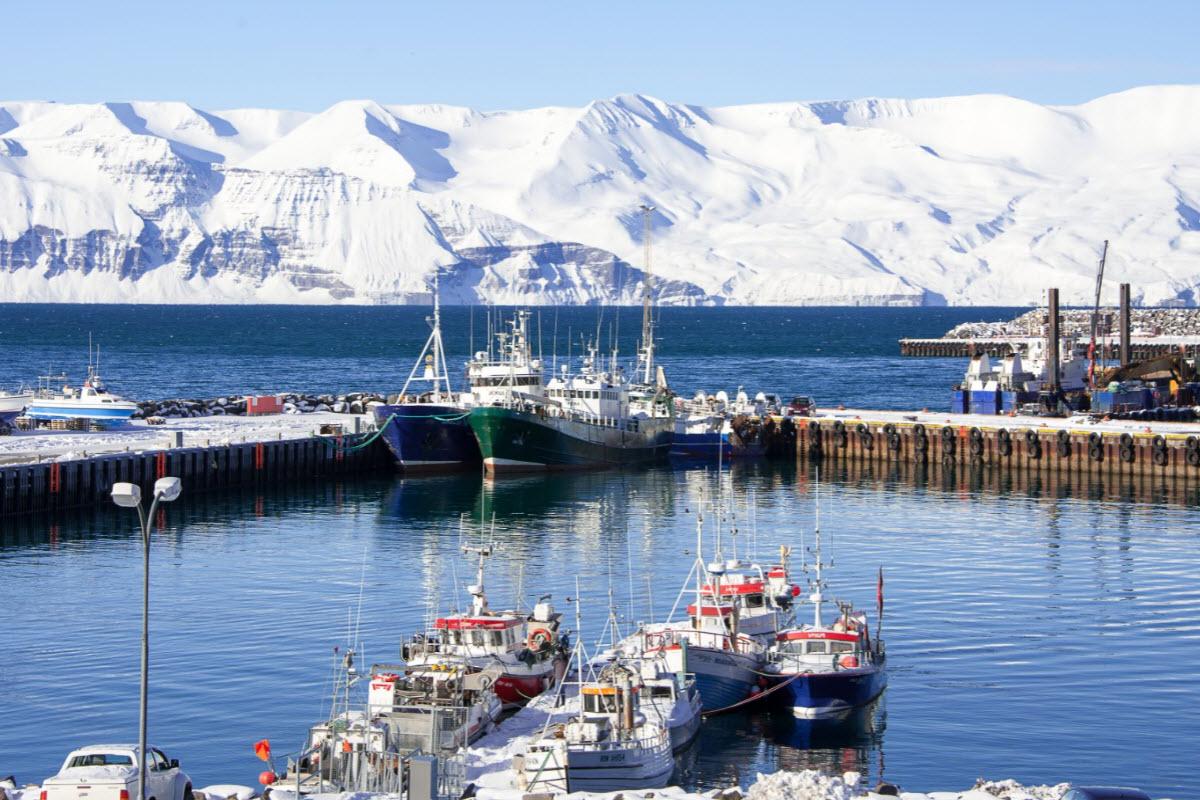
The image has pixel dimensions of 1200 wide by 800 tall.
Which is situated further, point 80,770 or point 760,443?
point 760,443

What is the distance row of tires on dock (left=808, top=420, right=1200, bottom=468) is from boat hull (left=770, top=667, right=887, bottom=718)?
50.7m

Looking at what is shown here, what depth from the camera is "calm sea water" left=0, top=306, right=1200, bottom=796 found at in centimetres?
3828

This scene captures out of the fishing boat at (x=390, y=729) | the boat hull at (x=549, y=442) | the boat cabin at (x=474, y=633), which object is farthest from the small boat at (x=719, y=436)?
the fishing boat at (x=390, y=729)

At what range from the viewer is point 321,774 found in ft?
107

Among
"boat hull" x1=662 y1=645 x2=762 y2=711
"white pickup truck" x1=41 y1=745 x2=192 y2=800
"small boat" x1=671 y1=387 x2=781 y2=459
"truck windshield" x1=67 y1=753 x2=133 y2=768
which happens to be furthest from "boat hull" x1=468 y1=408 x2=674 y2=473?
"truck windshield" x1=67 y1=753 x2=133 y2=768

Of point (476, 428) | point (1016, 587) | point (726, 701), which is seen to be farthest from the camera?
point (476, 428)

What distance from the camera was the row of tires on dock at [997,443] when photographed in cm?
8750

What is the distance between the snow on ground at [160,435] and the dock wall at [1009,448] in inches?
1052

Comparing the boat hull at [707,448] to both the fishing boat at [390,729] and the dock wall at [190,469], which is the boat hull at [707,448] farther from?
the fishing boat at [390,729]

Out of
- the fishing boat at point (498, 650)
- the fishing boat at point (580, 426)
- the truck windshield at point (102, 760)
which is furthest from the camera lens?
the fishing boat at point (580, 426)

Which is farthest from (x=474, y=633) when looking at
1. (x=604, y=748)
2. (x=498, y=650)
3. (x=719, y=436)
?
(x=719, y=436)

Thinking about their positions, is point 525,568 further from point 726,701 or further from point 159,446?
point 159,446

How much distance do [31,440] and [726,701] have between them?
5356 cm

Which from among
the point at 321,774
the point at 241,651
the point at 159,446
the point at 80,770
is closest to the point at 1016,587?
the point at 241,651
